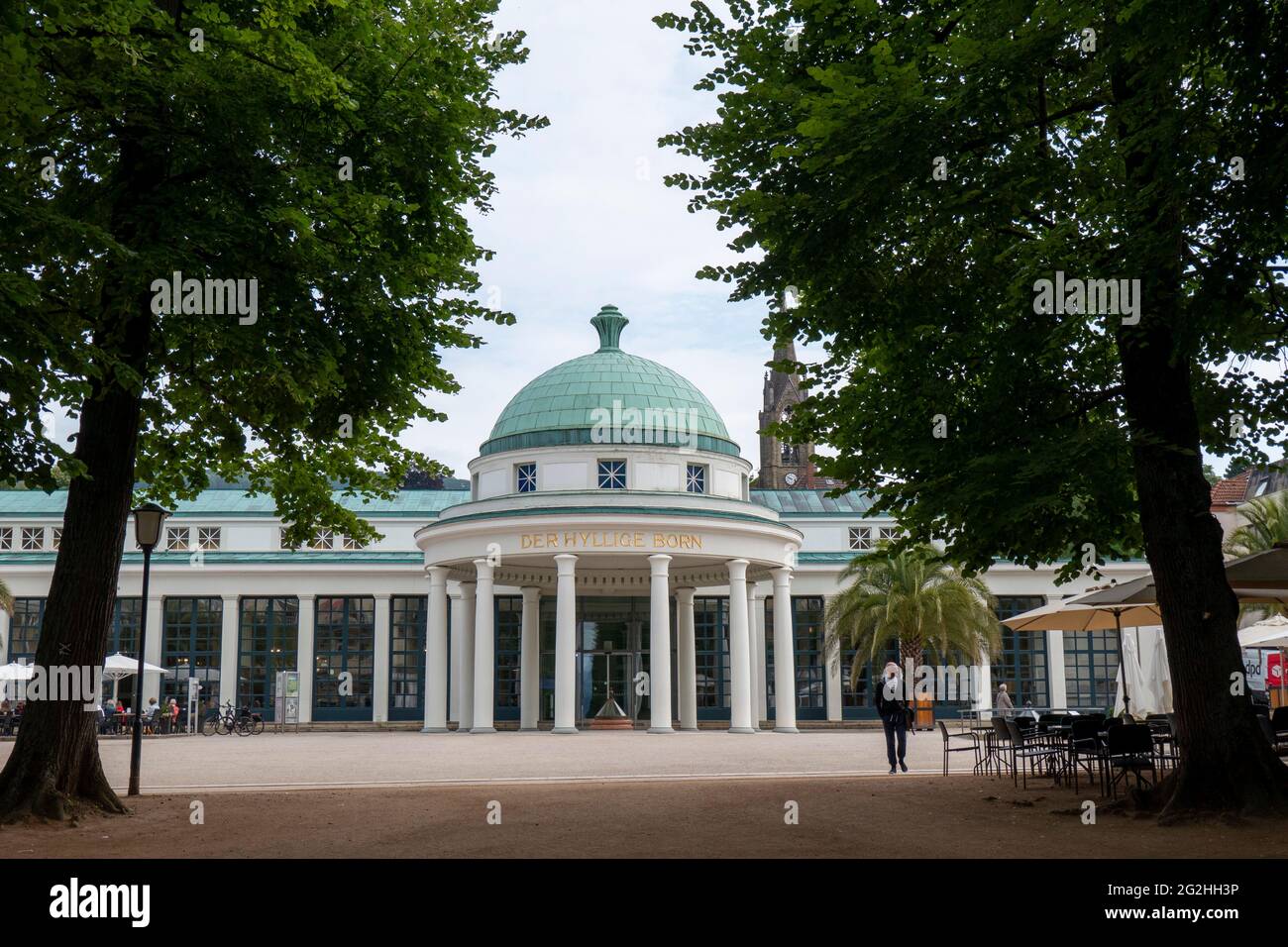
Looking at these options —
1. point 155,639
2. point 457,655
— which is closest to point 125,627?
point 155,639

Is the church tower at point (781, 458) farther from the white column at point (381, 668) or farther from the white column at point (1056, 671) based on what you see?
the white column at point (381, 668)

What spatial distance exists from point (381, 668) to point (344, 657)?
5.58ft

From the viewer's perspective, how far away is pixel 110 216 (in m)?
13.4

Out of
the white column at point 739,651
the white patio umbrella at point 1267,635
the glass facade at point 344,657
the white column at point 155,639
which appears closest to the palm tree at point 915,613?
the white column at point 739,651

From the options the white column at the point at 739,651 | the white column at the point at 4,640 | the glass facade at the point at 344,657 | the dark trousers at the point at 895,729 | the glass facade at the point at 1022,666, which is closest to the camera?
the dark trousers at the point at 895,729

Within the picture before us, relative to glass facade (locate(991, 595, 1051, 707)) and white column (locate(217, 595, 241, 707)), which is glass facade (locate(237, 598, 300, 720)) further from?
glass facade (locate(991, 595, 1051, 707))

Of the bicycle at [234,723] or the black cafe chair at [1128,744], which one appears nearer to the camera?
the black cafe chair at [1128,744]

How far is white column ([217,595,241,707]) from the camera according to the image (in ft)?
150

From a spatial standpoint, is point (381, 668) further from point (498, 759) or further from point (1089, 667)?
point (1089, 667)

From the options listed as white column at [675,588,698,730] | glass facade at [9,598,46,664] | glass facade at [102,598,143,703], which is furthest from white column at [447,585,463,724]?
glass facade at [9,598,46,664]

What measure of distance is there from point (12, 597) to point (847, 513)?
108 feet

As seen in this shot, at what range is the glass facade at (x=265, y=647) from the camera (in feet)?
151

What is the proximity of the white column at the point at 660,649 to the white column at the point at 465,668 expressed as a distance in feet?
23.3
